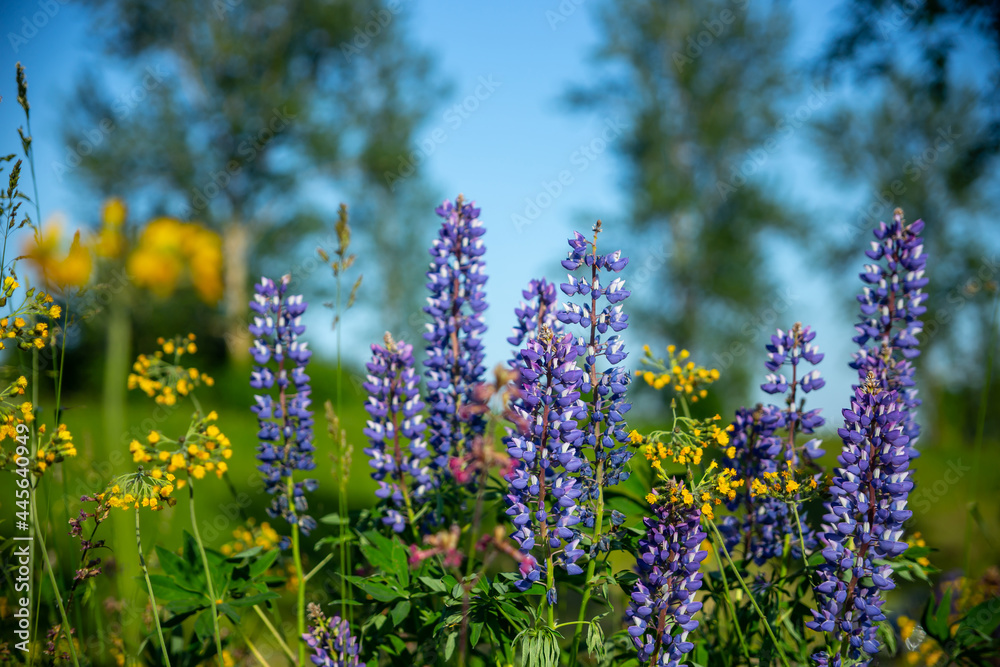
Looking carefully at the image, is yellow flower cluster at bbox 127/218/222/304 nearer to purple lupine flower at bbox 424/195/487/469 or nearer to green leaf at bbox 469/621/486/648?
purple lupine flower at bbox 424/195/487/469

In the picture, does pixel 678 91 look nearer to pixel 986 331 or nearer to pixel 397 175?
pixel 397 175

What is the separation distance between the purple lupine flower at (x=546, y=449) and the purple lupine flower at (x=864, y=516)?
798 mm

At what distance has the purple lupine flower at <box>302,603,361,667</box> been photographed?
2194 mm

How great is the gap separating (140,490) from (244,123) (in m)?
15.7

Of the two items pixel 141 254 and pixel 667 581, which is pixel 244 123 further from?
pixel 667 581

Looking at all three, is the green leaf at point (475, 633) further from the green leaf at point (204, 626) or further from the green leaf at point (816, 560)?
the green leaf at point (816, 560)

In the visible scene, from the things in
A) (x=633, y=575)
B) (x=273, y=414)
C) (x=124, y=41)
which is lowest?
(x=633, y=575)

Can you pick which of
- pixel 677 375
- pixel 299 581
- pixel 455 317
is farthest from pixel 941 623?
pixel 299 581

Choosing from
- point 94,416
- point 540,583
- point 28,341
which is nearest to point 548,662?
point 540,583

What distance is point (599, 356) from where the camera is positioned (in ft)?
7.33

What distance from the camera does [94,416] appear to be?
28.8ft

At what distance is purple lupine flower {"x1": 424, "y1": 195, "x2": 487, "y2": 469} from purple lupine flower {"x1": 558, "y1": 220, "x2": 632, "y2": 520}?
22.6 inches

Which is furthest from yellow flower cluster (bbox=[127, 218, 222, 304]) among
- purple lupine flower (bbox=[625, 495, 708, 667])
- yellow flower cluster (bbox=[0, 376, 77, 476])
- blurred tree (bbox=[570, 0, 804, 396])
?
blurred tree (bbox=[570, 0, 804, 396])

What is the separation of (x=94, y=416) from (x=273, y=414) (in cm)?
748
